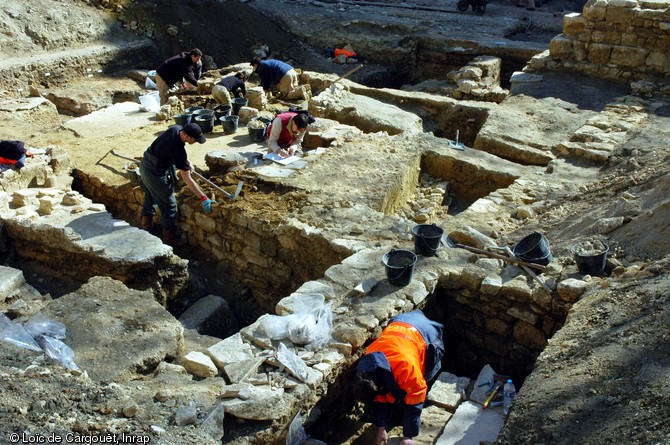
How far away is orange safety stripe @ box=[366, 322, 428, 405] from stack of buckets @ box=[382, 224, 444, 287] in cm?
75

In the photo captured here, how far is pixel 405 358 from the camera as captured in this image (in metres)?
4.59

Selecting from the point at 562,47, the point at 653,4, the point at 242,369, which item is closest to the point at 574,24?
the point at 562,47

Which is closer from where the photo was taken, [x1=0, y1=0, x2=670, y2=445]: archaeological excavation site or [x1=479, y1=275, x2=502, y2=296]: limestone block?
[x1=0, y1=0, x2=670, y2=445]: archaeological excavation site

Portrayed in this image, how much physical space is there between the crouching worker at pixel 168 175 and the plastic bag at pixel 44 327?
2.50m

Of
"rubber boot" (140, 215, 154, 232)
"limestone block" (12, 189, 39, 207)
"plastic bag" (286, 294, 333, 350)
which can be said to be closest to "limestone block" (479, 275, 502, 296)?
"plastic bag" (286, 294, 333, 350)

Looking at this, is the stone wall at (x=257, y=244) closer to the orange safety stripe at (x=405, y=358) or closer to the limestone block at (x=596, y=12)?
the orange safety stripe at (x=405, y=358)

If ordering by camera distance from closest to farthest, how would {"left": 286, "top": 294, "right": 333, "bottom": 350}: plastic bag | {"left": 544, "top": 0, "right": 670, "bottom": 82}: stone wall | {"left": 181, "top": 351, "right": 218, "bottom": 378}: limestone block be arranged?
{"left": 181, "top": 351, "right": 218, "bottom": 378}: limestone block
{"left": 286, "top": 294, "right": 333, "bottom": 350}: plastic bag
{"left": 544, "top": 0, "right": 670, "bottom": 82}: stone wall

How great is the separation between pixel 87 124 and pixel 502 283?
23.6 ft

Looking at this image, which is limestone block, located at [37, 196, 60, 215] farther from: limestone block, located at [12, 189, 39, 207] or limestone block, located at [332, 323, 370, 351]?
limestone block, located at [332, 323, 370, 351]

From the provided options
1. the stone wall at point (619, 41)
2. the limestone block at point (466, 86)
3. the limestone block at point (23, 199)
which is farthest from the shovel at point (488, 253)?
the stone wall at point (619, 41)

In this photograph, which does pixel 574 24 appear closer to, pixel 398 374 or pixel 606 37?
pixel 606 37

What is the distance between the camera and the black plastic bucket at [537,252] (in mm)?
5766

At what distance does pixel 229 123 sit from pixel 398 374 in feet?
19.7

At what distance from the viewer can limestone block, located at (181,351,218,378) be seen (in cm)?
468
